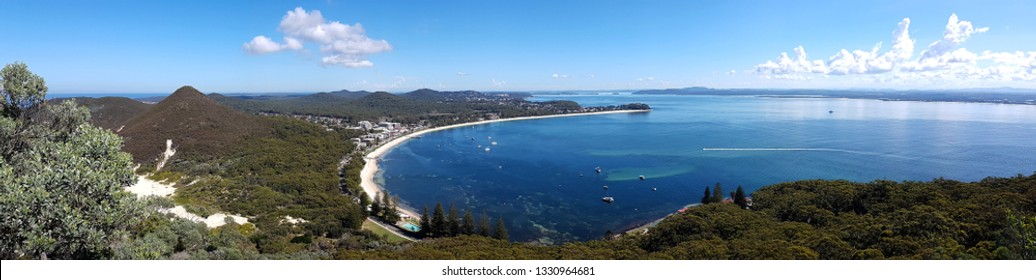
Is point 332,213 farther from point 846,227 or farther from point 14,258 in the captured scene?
point 846,227

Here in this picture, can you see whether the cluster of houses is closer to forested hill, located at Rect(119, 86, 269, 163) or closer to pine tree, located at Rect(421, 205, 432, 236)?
forested hill, located at Rect(119, 86, 269, 163)

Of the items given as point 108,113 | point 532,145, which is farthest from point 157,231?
point 108,113

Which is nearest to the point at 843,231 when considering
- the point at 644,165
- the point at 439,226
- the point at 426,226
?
the point at 439,226

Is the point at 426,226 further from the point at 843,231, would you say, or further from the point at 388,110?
the point at 388,110

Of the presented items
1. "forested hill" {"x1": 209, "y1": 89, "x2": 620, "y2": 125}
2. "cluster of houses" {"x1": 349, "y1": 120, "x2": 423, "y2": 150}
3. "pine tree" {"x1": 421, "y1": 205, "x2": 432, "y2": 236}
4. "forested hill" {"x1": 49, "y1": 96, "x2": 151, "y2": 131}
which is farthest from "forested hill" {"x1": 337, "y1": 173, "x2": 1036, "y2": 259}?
"forested hill" {"x1": 209, "y1": 89, "x2": 620, "y2": 125}

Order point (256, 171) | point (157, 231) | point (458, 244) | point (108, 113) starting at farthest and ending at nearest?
point (108, 113)
point (256, 171)
point (458, 244)
point (157, 231)
